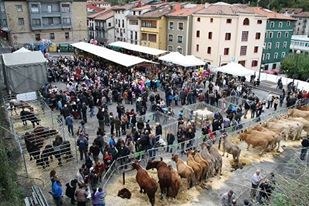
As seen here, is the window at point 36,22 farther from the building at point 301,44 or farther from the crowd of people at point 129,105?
the building at point 301,44

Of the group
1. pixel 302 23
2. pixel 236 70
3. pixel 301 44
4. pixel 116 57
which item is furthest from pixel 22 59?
pixel 302 23

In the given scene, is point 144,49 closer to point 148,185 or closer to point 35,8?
point 35,8

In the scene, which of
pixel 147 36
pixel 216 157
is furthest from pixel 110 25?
pixel 216 157

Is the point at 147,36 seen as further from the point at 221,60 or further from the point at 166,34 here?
the point at 221,60

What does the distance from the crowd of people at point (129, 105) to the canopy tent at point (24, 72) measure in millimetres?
1254

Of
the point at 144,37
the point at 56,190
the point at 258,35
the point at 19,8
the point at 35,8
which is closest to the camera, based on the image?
the point at 56,190

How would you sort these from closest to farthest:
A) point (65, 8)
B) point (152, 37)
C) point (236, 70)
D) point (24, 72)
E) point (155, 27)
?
point (24, 72) → point (236, 70) → point (155, 27) → point (152, 37) → point (65, 8)

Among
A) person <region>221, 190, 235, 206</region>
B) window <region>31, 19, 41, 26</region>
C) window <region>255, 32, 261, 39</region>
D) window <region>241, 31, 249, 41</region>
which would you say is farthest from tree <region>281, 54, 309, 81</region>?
person <region>221, 190, 235, 206</region>

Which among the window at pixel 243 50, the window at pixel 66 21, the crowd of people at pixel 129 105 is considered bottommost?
the crowd of people at pixel 129 105

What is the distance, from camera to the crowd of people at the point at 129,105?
14.5 meters

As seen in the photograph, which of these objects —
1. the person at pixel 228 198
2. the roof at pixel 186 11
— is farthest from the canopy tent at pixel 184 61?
the person at pixel 228 198

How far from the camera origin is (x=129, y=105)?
2319 centimetres

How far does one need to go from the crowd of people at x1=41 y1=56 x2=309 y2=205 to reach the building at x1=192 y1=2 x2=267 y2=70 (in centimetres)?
1268

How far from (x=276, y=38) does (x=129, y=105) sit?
40280 millimetres
